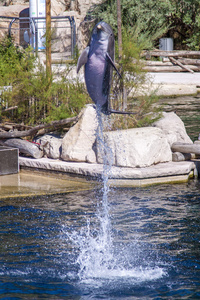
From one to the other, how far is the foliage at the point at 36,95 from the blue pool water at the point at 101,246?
9.80 ft

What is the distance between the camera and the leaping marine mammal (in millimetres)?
5059

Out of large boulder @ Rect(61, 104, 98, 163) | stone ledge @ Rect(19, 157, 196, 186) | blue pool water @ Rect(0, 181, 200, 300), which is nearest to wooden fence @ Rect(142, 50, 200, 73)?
large boulder @ Rect(61, 104, 98, 163)

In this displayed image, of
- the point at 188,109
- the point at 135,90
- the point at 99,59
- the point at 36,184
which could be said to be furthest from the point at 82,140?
the point at 188,109

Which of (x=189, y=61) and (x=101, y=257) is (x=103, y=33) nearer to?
(x=101, y=257)

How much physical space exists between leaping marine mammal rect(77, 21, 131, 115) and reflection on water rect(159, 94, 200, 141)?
7.49m

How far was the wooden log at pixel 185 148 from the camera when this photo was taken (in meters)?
10.1

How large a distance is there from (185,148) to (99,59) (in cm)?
556

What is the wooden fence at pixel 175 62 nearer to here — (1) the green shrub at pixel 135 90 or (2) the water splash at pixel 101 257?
(1) the green shrub at pixel 135 90

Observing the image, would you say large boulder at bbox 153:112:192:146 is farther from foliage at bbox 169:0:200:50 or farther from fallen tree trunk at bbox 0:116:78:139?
foliage at bbox 169:0:200:50

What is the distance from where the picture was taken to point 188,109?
58.1 feet

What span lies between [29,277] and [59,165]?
4.68 metres

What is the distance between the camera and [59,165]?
10.0 meters

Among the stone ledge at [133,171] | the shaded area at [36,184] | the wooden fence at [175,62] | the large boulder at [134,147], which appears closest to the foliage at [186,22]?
the wooden fence at [175,62]

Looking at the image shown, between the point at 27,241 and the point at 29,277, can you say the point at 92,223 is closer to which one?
the point at 27,241
